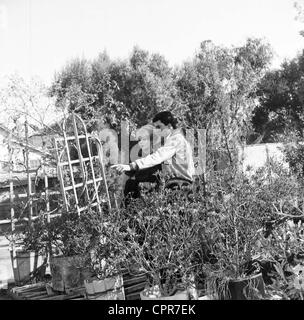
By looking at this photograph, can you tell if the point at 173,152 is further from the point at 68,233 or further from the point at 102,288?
the point at 102,288

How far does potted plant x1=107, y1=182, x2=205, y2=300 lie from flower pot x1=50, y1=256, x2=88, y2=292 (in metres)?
0.55

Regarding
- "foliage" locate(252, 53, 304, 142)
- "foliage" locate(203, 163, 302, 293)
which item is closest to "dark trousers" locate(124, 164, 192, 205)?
"foliage" locate(203, 163, 302, 293)

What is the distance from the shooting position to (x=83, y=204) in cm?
370

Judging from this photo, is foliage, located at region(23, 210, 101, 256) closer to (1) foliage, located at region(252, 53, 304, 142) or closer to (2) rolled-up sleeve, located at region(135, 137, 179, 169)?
(2) rolled-up sleeve, located at region(135, 137, 179, 169)

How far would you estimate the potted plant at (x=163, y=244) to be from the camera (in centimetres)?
263

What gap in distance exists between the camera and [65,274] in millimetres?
3273

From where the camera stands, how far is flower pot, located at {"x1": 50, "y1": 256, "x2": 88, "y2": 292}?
322 cm

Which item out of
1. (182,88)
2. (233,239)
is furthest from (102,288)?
(182,88)

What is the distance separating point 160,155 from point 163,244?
925mm

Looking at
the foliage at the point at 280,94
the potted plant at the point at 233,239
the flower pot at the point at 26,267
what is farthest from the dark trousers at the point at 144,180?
the foliage at the point at 280,94

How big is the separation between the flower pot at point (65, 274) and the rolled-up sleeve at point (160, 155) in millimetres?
878

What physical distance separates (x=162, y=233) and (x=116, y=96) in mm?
13679

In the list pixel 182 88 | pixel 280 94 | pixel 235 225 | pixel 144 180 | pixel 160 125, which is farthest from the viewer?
pixel 280 94
